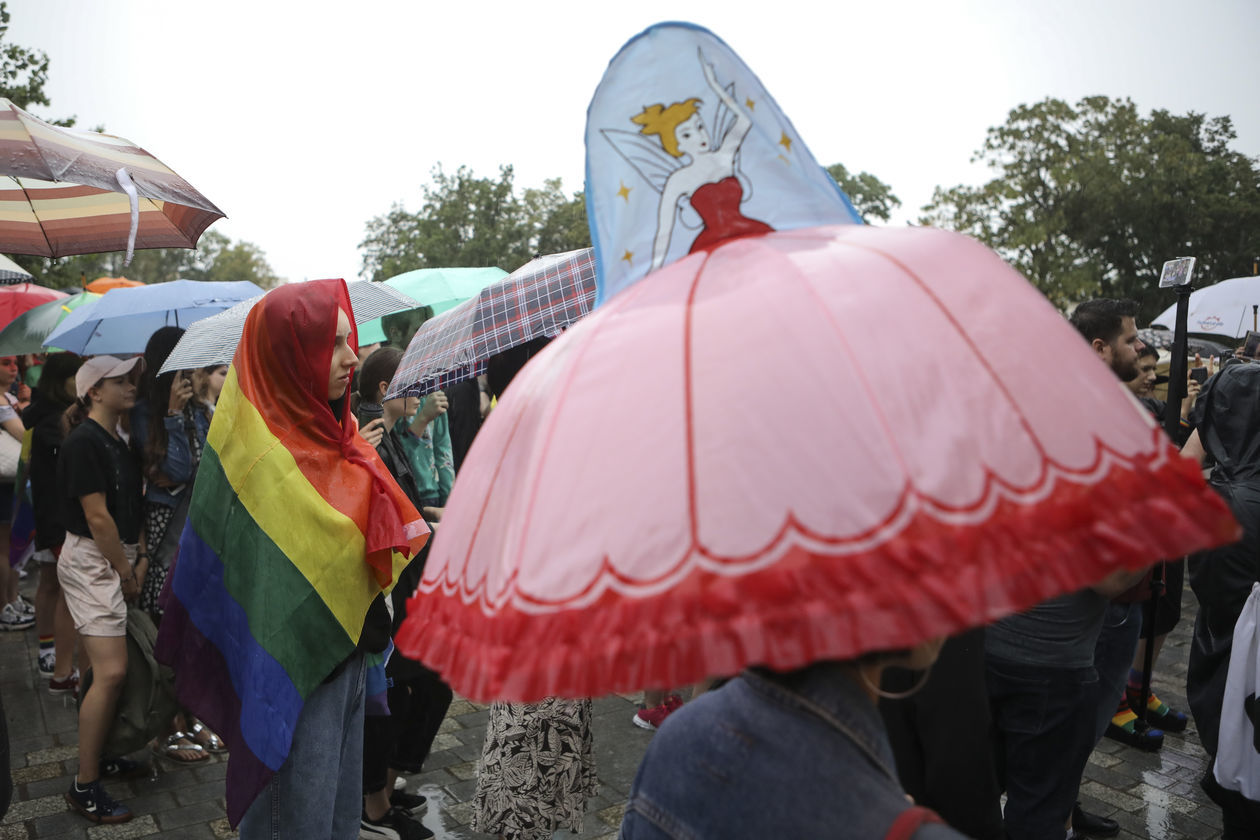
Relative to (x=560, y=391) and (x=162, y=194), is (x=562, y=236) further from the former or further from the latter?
(x=560, y=391)

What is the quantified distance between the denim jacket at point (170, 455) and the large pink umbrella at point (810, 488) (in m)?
3.99

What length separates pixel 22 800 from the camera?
4.37 meters

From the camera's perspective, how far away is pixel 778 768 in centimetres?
121

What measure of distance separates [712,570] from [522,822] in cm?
296

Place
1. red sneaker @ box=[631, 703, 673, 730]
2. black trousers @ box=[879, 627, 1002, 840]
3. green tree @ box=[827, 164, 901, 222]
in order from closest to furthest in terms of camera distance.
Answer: black trousers @ box=[879, 627, 1002, 840]
red sneaker @ box=[631, 703, 673, 730]
green tree @ box=[827, 164, 901, 222]

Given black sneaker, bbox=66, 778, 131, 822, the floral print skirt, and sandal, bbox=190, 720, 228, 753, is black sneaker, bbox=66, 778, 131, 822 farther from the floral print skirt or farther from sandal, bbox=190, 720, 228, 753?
the floral print skirt

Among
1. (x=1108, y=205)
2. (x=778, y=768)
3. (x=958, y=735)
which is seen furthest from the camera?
(x=1108, y=205)

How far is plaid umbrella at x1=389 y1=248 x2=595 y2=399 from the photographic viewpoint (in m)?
3.83

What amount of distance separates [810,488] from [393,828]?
Answer: 12.5 feet

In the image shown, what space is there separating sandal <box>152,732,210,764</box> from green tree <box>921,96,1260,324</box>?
96.4 ft

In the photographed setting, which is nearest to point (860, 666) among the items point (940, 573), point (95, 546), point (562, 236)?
point (940, 573)

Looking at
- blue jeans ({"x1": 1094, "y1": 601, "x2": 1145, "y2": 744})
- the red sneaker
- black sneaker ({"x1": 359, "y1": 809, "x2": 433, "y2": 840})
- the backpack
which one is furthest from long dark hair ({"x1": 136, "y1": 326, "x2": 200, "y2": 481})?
blue jeans ({"x1": 1094, "y1": 601, "x2": 1145, "y2": 744})

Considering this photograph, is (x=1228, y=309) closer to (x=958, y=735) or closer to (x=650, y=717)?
(x=650, y=717)

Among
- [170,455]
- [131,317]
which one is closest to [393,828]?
[170,455]
